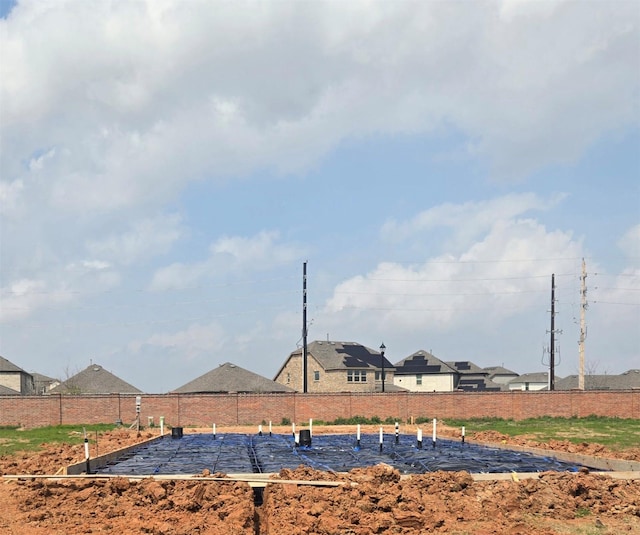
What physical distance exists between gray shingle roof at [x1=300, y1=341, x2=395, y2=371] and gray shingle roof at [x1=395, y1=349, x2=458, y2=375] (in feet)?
25.0

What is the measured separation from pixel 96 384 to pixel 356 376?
23.0 metres

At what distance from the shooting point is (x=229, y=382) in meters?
55.5

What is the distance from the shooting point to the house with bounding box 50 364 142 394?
5696 cm

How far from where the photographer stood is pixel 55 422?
40562 mm

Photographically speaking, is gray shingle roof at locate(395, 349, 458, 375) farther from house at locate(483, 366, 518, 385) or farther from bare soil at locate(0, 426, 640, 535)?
bare soil at locate(0, 426, 640, 535)

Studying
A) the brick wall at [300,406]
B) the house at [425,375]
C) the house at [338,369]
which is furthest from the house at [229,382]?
the house at [425,375]

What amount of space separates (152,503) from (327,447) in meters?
13.5

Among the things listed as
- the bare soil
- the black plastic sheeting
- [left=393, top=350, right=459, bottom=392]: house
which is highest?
the bare soil

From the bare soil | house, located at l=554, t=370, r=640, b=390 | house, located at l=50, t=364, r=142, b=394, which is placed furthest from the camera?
house, located at l=554, t=370, r=640, b=390

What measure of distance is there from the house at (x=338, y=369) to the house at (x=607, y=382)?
25006mm

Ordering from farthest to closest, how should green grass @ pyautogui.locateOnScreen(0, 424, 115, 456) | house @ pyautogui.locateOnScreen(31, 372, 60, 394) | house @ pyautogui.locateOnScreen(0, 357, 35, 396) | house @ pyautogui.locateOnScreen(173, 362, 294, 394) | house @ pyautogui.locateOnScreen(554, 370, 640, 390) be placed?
house @ pyautogui.locateOnScreen(31, 372, 60, 394), house @ pyautogui.locateOnScreen(554, 370, 640, 390), house @ pyautogui.locateOnScreen(0, 357, 35, 396), house @ pyautogui.locateOnScreen(173, 362, 294, 394), green grass @ pyautogui.locateOnScreen(0, 424, 115, 456)

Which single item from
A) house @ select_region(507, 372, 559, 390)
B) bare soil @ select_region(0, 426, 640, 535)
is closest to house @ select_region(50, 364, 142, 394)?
bare soil @ select_region(0, 426, 640, 535)

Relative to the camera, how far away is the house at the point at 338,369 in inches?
2613

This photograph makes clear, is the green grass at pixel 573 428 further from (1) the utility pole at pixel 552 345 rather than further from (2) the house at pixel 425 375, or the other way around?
(2) the house at pixel 425 375
